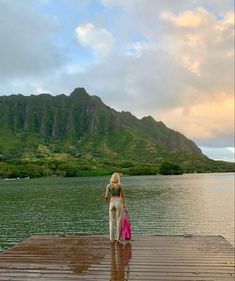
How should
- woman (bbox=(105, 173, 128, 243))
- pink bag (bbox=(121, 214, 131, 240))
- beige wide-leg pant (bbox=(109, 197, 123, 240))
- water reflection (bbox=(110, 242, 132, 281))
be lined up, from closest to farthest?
1. water reflection (bbox=(110, 242, 132, 281))
2. woman (bbox=(105, 173, 128, 243))
3. beige wide-leg pant (bbox=(109, 197, 123, 240))
4. pink bag (bbox=(121, 214, 131, 240))

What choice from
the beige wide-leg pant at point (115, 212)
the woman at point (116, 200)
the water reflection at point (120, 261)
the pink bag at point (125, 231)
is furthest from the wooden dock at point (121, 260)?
the woman at point (116, 200)

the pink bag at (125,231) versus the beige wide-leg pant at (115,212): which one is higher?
the beige wide-leg pant at (115,212)

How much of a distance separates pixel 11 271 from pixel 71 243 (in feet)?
16.2

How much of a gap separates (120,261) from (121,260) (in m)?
0.13

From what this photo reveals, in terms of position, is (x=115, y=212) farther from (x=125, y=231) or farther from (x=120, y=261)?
(x=120, y=261)

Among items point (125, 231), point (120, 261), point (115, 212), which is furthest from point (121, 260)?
point (125, 231)

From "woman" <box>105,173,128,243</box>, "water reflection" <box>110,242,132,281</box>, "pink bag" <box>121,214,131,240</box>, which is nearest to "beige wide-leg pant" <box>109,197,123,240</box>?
"woman" <box>105,173,128,243</box>

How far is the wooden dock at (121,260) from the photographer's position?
11672 millimetres

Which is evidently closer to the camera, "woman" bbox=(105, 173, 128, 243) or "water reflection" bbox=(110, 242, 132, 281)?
"water reflection" bbox=(110, 242, 132, 281)

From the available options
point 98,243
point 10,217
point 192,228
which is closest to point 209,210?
point 192,228

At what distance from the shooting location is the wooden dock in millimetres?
11672

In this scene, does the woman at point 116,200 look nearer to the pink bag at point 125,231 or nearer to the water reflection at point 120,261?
the pink bag at point 125,231

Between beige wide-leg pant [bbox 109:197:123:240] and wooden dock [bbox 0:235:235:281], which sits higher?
beige wide-leg pant [bbox 109:197:123:240]

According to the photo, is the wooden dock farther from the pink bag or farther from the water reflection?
the pink bag
